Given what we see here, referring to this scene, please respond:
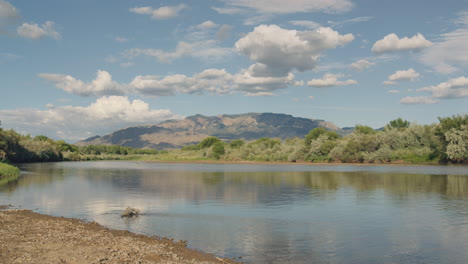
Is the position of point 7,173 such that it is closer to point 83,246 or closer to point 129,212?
point 129,212

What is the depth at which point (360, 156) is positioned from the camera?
138500 mm

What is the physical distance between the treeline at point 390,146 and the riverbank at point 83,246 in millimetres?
106585

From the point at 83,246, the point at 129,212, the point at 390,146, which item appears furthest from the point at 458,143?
the point at 83,246

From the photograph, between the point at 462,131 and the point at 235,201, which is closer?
the point at 235,201

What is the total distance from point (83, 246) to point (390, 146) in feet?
437

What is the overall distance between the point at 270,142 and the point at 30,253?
185513 millimetres

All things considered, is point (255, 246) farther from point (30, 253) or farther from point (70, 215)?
point (70, 215)

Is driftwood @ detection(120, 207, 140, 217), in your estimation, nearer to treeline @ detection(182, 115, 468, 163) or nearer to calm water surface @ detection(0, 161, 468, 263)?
calm water surface @ detection(0, 161, 468, 263)

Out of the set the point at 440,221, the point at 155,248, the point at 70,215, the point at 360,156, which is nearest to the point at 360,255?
the point at 155,248

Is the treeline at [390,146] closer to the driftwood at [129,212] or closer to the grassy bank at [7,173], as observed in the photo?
the driftwood at [129,212]

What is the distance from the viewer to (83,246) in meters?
17.5

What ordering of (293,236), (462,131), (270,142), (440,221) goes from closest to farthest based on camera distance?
(293,236)
(440,221)
(462,131)
(270,142)

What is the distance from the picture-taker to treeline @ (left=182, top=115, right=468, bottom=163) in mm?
108500

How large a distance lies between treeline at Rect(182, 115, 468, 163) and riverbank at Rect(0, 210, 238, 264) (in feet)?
350
